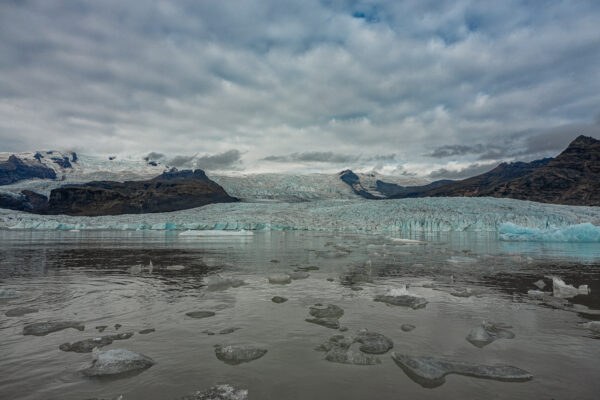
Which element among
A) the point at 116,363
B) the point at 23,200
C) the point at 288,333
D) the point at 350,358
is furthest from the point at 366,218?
the point at 23,200

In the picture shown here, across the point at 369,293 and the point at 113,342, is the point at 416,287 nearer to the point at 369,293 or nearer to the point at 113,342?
the point at 369,293

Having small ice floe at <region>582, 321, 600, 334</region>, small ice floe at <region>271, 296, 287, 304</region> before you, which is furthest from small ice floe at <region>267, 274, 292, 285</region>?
small ice floe at <region>582, 321, 600, 334</region>

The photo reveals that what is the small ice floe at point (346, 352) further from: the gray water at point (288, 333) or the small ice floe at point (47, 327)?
the small ice floe at point (47, 327)

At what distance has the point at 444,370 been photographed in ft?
12.7

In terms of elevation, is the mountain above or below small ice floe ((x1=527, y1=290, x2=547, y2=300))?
above

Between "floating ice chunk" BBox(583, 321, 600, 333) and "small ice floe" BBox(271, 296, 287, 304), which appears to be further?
"small ice floe" BBox(271, 296, 287, 304)

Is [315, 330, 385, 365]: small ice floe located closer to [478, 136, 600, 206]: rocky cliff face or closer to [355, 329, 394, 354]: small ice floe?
[355, 329, 394, 354]: small ice floe

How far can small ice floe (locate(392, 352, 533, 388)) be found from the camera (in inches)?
145

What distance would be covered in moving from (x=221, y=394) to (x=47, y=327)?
393 cm

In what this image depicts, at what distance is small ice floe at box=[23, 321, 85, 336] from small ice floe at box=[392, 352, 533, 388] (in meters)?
5.25

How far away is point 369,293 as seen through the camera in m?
8.16

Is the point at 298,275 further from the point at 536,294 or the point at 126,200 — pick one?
the point at 126,200

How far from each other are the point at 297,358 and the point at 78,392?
2.48m

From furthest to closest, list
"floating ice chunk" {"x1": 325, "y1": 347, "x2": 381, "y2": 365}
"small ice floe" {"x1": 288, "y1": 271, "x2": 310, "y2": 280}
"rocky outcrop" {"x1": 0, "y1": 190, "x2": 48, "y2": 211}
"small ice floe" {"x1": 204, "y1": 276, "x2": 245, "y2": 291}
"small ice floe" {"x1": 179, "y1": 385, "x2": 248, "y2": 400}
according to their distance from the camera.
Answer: "rocky outcrop" {"x1": 0, "y1": 190, "x2": 48, "y2": 211}
"small ice floe" {"x1": 288, "y1": 271, "x2": 310, "y2": 280}
"small ice floe" {"x1": 204, "y1": 276, "x2": 245, "y2": 291}
"floating ice chunk" {"x1": 325, "y1": 347, "x2": 381, "y2": 365}
"small ice floe" {"x1": 179, "y1": 385, "x2": 248, "y2": 400}
